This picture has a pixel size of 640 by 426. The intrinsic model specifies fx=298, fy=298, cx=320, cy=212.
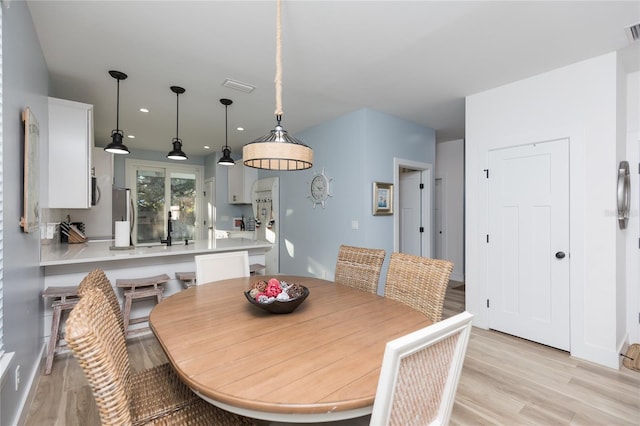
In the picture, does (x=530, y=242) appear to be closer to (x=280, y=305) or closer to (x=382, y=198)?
(x=382, y=198)

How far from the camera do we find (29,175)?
1892mm

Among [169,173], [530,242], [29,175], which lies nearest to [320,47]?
[29,175]

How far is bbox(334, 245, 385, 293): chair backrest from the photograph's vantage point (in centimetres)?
227

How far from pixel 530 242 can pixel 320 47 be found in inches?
107

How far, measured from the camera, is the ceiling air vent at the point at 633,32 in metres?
2.11

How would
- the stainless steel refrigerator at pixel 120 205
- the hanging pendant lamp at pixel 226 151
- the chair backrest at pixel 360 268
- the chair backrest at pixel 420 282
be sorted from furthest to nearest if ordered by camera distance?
the stainless steel refrigerator at pixel 120 205 → the hanging pendant lamp at pixel 226 151 → the chair backrest at pixel 360 268 → the chair backrest at pixel 420 282

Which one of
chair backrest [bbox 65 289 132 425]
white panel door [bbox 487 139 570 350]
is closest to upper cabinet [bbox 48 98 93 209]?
chair backrest [bbox 65 289 132 425]

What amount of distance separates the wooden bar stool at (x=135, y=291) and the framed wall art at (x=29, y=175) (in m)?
0.96

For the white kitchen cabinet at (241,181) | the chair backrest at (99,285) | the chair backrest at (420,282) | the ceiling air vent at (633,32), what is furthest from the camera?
the white kitchen cabinet at (241,181)

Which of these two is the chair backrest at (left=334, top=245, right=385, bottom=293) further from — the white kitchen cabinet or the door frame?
the white kitchen cabinet

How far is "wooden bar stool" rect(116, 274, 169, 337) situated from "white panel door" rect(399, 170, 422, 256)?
3630mm

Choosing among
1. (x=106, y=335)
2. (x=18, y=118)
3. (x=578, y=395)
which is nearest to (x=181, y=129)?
(x=18, y=118)

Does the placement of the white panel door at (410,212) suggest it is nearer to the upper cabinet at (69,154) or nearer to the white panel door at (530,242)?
Result: the white panel door at (530,242)

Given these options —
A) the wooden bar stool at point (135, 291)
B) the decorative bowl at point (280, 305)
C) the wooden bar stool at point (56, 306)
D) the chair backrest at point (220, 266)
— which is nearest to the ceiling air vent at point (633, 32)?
the decorative bowl at point (280, 305)
